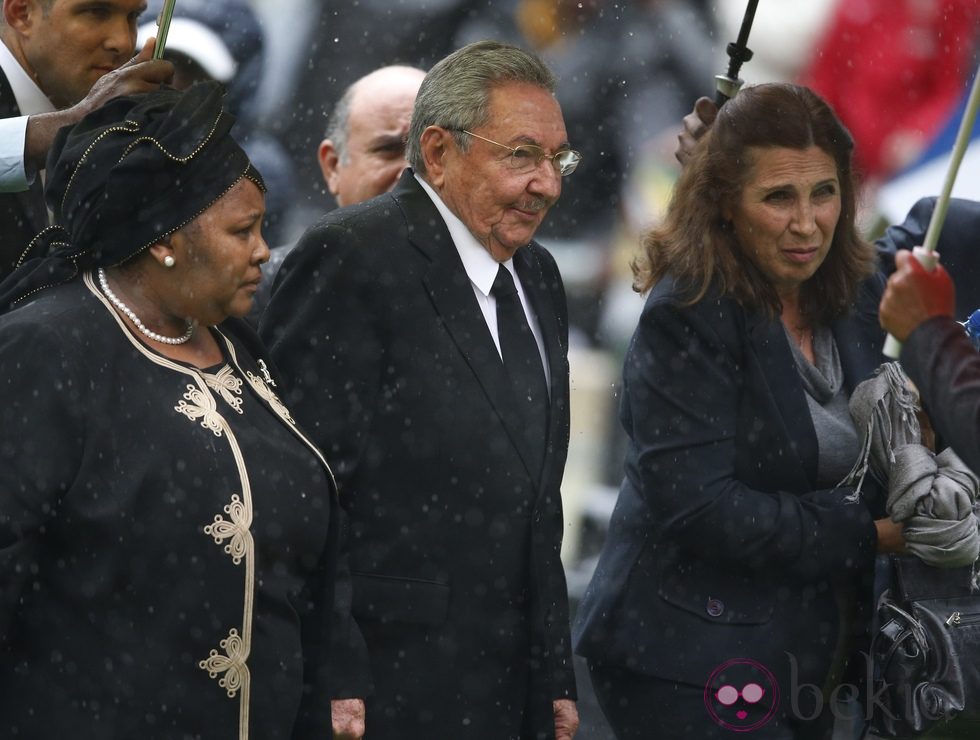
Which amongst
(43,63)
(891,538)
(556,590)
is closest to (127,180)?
(43,63)

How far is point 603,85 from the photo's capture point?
716cm

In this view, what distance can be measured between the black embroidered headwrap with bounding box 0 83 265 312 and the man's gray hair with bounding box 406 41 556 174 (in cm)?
79

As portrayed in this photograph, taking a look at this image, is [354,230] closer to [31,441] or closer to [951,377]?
[31,441]

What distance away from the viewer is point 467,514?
4113mm

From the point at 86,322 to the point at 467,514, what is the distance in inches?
42.7

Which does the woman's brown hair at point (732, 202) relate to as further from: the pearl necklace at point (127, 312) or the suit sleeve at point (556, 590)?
the pearl necklace at point (127, 312)

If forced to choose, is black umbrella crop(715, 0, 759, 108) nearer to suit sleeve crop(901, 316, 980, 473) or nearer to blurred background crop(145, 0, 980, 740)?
suit sleeve crop(901, 316, 980, 473)

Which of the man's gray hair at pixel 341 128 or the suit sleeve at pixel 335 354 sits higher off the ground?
the man's gray hair at pixel 341 128

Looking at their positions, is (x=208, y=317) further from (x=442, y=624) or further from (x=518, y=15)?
(x=518, y=15)

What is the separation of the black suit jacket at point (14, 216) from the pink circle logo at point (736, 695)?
194cm

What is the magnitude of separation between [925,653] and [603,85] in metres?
3.49

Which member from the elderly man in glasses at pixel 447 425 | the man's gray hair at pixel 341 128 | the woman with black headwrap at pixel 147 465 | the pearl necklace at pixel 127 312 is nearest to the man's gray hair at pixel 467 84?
the elderly man in glasses at pixel 447 425

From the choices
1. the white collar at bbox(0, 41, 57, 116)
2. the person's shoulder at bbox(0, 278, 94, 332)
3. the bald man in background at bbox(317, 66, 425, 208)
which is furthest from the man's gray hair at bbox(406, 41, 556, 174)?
the bald man in background at bbox(317, 66, 425, 208)

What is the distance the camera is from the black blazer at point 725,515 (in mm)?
4348
